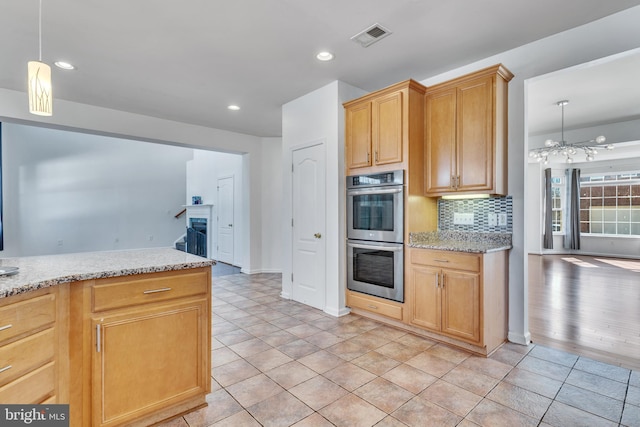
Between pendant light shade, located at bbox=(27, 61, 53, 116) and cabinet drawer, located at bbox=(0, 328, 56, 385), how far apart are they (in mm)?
1141

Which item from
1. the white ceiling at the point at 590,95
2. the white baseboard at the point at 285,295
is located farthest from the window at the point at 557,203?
the white baseboard at the point at 285,295

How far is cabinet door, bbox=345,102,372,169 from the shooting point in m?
3.38

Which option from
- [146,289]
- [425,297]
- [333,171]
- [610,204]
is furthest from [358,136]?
[610,204]

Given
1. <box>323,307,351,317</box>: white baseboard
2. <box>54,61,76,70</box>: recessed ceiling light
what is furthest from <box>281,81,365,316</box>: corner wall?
<box>54,61,76,70</box>: recessed ceiling light

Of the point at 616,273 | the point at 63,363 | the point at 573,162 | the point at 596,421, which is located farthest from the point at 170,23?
the point at 573,162

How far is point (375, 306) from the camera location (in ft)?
10.8

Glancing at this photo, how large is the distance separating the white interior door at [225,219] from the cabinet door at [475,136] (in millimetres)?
5126

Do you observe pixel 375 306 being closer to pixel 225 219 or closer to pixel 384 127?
pixel 384 127

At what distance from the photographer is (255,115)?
4.79 meters

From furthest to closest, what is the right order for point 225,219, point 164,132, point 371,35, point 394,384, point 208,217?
point 208,217, point 225,219, point 164,132, point 371,35, point 394,384

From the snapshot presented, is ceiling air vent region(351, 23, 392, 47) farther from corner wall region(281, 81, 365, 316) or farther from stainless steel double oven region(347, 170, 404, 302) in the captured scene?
stainless steel double oven region(347, 170, 404, 302)

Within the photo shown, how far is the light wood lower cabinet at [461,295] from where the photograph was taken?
2.52 metres

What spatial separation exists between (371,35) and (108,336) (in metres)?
2.81

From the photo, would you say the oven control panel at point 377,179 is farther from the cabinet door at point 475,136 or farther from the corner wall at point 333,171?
the cabinet door at point 475,136
